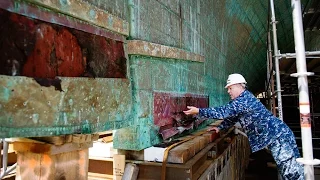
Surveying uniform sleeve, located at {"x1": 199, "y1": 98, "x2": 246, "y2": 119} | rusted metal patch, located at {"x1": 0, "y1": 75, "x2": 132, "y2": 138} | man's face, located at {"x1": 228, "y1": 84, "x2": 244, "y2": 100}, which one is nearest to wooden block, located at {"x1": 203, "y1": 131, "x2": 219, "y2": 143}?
uniform sleeve, located at {"x1": 199, "y1": 98, "x2": 246, "y2": 119}

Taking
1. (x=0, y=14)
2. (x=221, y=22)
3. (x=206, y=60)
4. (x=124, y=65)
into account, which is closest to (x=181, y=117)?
(x=124, y=65)

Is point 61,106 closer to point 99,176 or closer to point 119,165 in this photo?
point 119,165

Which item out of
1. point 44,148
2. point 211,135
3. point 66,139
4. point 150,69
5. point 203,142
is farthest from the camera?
point 211,135

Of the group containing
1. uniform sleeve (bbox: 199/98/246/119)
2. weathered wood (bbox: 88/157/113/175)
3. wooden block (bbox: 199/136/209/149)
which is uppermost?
uniform sleeve (bbox: 199/98/246/119)

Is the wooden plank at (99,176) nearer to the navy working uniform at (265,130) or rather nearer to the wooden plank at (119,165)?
the wooden plank at (119,165)

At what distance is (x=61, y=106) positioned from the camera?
1999 mm

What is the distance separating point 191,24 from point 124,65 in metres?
2.28

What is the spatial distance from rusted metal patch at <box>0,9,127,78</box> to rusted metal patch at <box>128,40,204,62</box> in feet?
1.13

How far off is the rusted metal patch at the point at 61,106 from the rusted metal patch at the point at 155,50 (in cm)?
39

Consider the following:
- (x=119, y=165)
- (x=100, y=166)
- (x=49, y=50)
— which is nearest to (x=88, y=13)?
(x=49, y=50)

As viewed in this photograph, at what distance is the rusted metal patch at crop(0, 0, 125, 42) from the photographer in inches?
66.5

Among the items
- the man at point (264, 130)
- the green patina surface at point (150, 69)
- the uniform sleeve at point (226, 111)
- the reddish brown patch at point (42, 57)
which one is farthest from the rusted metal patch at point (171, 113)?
the reddish brown patch at point (42, 57)

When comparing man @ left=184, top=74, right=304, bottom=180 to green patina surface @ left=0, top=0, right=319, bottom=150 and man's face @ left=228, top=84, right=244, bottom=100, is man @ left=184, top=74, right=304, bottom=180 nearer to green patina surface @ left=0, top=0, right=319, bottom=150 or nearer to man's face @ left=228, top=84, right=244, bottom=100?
man's face @ left=228, top=84, right=244, bottom=100

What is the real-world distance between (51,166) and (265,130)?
2.99 metres
